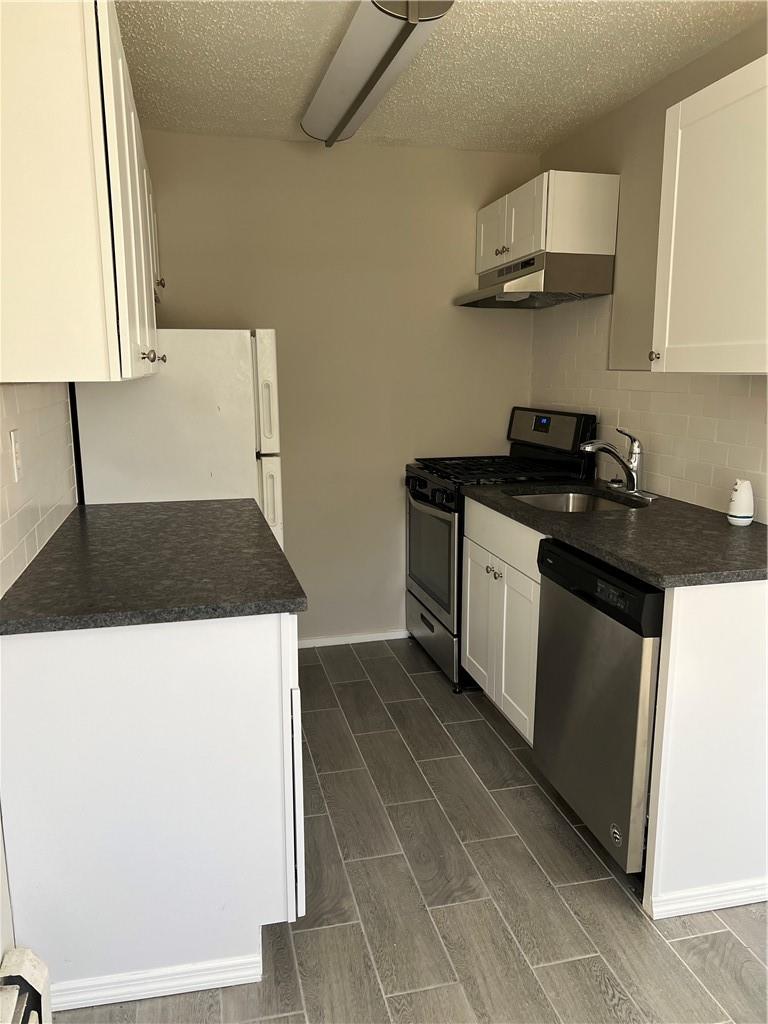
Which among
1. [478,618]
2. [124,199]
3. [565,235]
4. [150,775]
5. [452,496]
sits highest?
[565,235]

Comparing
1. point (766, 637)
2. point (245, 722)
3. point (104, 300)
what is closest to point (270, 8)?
point (104, 300)

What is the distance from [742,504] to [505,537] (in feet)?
2.72

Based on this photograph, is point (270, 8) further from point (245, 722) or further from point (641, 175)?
point (245, 722)

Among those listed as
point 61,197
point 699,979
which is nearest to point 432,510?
point 699,979

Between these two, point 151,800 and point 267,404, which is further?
point 267,404

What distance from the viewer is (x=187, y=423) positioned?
310cm

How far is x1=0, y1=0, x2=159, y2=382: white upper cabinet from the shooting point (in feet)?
5.08

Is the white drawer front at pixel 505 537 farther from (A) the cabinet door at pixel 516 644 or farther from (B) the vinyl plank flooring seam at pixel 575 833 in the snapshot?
(B) the vinyl plank flooring seam at pixel 575 833

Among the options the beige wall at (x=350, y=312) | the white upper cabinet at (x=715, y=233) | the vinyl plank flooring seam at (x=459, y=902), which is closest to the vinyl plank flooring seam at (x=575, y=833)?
the vinyl plank flooring seam at (x=459, y=902)

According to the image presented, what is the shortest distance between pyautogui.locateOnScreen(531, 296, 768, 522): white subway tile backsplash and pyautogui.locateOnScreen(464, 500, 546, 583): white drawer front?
2.18 ft

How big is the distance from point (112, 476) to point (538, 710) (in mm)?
1857

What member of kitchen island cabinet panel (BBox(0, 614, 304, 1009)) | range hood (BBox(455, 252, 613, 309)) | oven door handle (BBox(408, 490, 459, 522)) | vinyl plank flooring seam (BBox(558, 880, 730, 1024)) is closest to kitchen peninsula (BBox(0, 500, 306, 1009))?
kitchen island cabinet panel (BBox(0, 614, 304, 1009))

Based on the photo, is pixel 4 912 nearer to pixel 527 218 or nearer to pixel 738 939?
pixel 738 939

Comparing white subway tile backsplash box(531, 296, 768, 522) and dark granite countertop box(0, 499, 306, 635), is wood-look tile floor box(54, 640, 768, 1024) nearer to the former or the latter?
dark granite countertop box(0, 499, 306, 635)
